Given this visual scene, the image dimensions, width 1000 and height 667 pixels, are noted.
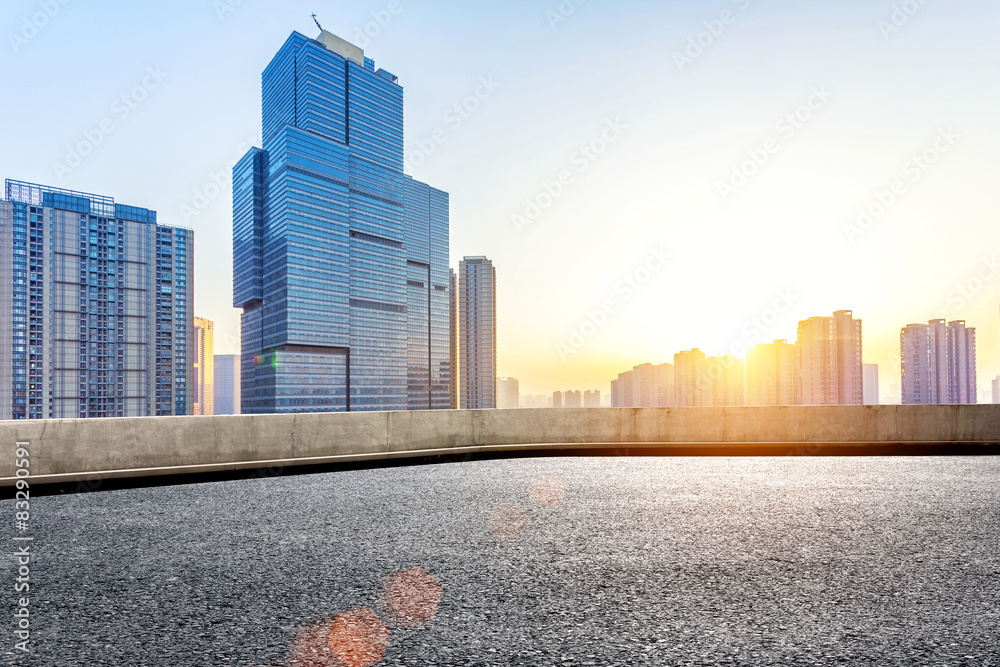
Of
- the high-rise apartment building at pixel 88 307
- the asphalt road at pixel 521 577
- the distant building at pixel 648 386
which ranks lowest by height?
the distant building at pixel 648 386

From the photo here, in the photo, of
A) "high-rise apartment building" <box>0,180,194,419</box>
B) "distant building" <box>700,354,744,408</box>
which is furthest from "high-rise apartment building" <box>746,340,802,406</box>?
"high-rise apartment building" <box>0,180,194,419</box>

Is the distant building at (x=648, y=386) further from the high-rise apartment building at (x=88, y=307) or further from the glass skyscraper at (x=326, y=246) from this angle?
the high-rise apartment building at (x=88, y=307)

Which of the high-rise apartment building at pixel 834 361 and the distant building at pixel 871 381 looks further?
the distant building at pixel 871 381

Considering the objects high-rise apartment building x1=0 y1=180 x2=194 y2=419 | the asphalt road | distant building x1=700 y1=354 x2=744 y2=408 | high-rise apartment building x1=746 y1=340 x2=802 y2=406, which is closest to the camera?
the asphalt road

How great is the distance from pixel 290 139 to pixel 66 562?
15770 centimetres

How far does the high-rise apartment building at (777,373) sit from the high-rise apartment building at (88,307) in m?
113

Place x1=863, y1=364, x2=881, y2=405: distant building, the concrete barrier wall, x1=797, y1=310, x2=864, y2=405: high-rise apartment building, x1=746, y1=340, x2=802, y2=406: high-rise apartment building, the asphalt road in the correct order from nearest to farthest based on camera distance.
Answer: the asphalt road
the concrete barrier wall
x1=797, y1=310, x2=864, y2=405: high-rise apartment building
x1=746, y1=340, x2=802, y2=406: high-rise apartment building
x1=863, y1=364, x2=881, y2=405: distant building

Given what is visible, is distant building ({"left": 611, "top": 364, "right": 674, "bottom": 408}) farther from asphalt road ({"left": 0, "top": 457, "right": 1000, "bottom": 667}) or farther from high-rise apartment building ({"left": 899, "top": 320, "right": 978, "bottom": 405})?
asphalt road ({"left": 0, "top": 457, "right": 1000, "bottom": 667})

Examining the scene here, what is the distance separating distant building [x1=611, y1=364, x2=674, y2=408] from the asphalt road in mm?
165590

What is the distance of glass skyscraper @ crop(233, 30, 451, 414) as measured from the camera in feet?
485

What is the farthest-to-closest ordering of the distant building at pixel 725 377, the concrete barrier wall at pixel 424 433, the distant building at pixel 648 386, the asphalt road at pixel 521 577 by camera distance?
the distant building at pixel 648 386, the distant building at pixel 725 377, the concrete barrier wall at pixel 424 433, the asphalt road at pixel 521 577

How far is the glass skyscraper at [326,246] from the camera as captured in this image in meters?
148

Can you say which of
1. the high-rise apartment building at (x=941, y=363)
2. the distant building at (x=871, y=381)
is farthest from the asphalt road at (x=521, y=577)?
the distant building at (x=871, y=381)

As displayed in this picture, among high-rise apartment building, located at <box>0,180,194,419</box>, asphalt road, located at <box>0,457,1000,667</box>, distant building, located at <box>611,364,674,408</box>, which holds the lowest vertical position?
distant building, located at <box>611,364,674,408</box>
